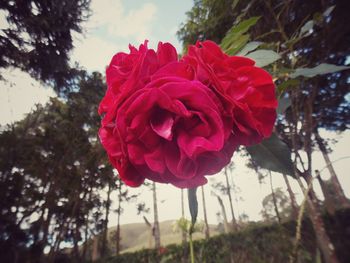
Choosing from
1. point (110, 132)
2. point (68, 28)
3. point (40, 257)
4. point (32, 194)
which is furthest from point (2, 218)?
point (110, 132)

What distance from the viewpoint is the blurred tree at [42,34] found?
527 centimetres

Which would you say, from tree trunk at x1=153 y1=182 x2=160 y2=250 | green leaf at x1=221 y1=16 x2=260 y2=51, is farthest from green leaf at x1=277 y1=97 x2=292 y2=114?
tree trunk at x1=153 y1=182 x2=160 y2=250


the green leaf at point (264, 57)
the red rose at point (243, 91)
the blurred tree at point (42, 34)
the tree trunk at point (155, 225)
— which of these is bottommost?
the red rose at point (243, 91)

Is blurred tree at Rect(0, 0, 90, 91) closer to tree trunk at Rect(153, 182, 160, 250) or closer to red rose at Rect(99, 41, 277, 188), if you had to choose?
red rose at Rect(99, 41, 277, 188)

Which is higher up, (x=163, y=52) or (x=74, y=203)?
(x=74, y=203)

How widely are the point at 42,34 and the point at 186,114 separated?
6422 mm

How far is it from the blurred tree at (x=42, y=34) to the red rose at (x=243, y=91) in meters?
6.18

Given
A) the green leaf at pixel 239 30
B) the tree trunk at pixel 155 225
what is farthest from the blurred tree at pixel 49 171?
the green leaf at pixel 239 30

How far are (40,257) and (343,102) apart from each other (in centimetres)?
1454

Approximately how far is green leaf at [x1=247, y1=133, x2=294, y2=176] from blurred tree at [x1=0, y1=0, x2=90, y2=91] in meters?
6.22

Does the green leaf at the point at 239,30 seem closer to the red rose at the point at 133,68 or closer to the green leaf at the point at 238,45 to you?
the green leaf at the point at 238,45

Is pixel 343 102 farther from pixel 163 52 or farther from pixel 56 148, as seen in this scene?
pixel 56 148

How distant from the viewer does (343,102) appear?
591 centimetres

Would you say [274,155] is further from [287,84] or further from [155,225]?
[155,225]
